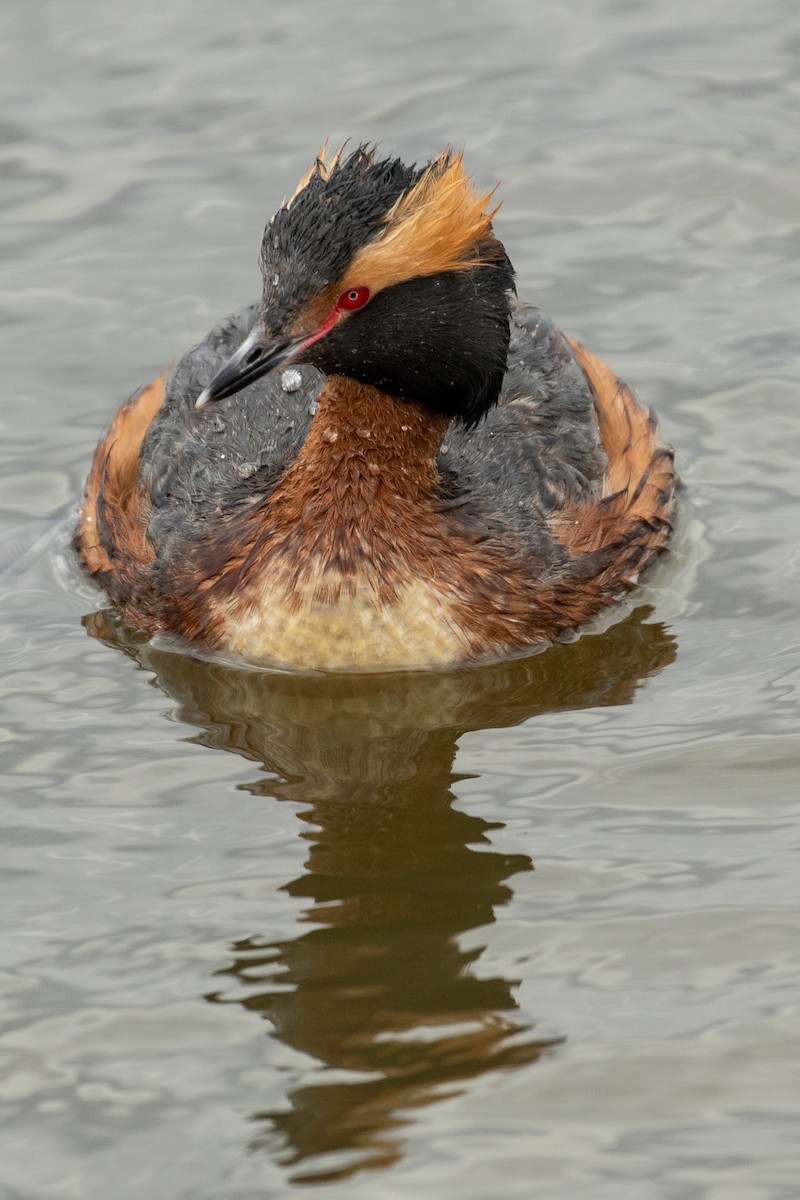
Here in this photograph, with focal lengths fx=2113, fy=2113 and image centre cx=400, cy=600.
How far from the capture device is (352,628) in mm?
9367

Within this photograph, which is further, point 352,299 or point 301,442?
point 301,442

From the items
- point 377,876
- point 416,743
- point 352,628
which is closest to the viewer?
point 377,876

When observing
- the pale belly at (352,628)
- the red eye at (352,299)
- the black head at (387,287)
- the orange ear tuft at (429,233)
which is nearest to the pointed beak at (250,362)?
the black head at (387,287)

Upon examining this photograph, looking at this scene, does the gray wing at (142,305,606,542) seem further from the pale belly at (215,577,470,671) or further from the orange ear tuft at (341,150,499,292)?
the orange ear tuft at (341,150,499,292)

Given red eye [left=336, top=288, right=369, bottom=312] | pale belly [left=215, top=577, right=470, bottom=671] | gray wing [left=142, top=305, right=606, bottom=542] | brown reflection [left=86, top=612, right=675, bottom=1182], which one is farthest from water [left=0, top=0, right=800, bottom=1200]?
red eye [left=336, top=288, right=369, bottom=312]

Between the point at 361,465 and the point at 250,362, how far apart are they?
38.0 inches

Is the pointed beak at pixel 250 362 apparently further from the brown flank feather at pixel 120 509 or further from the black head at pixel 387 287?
the brown flank feather at pixel 120 509

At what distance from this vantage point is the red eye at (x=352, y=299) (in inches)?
346

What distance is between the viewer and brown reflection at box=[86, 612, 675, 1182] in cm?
686

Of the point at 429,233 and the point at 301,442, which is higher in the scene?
the point at 429,233

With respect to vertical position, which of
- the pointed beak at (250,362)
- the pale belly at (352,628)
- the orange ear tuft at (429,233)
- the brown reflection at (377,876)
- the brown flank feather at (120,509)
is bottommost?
the brown reflection at (377,876)

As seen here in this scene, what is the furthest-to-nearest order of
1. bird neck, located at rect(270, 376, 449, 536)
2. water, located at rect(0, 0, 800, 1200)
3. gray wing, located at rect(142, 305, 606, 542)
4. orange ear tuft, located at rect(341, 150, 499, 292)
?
1. gray wing, located at rect(142, 305, 606, 542)
2. bird neck, located at rect(270, 376, 449, 536)
3. orange ear tuft, located at rect(341, 150, 499, 292)
4. water, located at rect(0, 0, 800, 1200)

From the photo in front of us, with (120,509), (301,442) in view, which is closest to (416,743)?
(301,442)

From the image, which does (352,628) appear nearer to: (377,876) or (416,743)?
(416,743)
